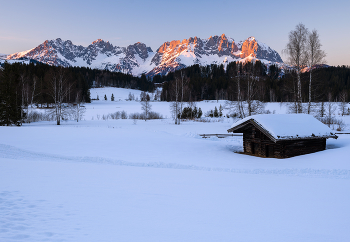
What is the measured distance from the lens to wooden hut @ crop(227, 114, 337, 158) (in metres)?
15.8

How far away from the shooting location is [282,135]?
50.1 ft

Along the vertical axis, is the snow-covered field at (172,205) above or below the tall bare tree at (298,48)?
below

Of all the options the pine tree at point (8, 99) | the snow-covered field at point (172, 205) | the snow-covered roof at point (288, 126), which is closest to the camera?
the snow-covered field at point (172, 205)

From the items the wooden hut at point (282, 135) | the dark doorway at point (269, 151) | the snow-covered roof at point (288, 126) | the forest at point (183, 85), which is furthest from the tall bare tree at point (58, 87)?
the dark doorway at point (269, 151)

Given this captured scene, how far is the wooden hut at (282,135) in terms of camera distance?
15750 mm

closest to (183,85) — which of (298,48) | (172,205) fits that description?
(298,48)

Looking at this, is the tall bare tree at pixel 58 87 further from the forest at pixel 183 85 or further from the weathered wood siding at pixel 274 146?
the weathered wood siding at pixel 274 146

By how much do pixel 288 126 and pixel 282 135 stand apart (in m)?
1.57

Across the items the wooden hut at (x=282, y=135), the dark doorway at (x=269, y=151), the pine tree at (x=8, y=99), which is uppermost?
the pine tree at (x=8, y=99)

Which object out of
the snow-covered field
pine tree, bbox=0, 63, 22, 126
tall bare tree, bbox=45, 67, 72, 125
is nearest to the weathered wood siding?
the snow-covered field

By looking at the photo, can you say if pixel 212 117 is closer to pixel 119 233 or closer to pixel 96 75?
pixel 119 233

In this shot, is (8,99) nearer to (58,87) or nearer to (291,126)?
(58,87)

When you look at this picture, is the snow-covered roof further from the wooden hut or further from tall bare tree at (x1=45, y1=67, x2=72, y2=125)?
tall bare tree at (x1=45, y1=67, x2=72, y2=125)

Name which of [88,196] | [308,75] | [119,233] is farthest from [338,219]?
[308,75]
